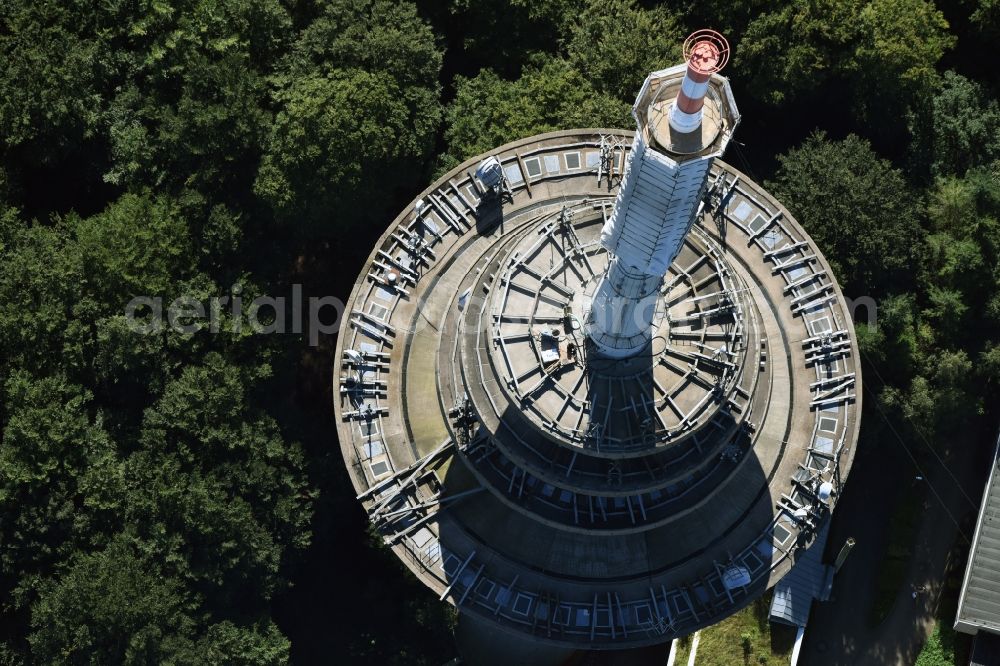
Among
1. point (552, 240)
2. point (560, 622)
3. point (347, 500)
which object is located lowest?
point (560, 622)

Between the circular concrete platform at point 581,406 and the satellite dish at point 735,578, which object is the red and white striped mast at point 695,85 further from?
the satellite dish at point 735,578

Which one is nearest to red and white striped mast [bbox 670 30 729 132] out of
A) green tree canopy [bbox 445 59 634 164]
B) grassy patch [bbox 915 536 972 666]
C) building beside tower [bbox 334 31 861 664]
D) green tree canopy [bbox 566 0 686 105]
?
building beside tower [bbox 334 31 861 664]

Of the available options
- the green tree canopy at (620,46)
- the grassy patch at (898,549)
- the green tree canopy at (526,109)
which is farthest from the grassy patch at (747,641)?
the green tree canopy at (620,46)

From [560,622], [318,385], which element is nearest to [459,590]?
[560,622]

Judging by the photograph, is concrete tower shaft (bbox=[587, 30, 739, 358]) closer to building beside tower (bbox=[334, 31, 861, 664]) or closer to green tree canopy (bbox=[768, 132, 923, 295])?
building beside tower (bbox=[334, 31, 861, 664])

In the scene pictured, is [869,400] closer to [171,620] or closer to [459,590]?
[459,590]
